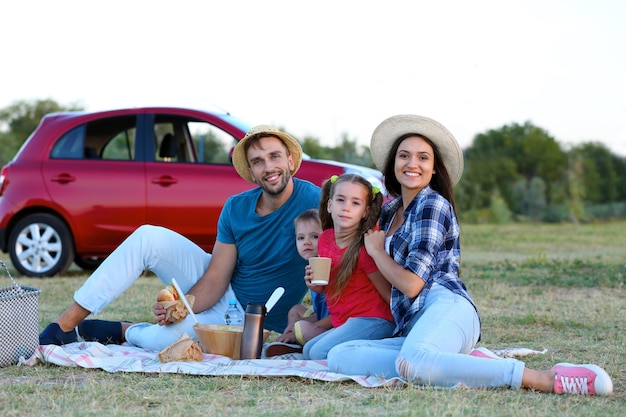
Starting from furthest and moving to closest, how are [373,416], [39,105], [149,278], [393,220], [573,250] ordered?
1. [39,105]
2. [573,250]
3. [149,278]
4. [393,220]
5. [373,416]

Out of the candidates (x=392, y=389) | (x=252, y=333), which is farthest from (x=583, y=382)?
(x=252, y=333)

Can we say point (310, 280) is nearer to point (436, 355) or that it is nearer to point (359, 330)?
point (359, 330)

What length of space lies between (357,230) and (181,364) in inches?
39.8

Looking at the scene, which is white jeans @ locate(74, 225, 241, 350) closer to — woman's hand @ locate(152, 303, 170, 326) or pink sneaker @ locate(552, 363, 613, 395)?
woman's hand @ locate(152, 303, 170, 326)

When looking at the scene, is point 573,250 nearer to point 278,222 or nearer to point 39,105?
point 278,222

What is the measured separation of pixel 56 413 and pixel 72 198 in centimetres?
560

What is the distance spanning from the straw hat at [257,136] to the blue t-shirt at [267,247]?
0.13m

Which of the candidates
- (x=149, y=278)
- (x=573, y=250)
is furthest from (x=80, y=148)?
(x=573, y=250)

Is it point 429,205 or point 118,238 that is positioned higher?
point 429,205

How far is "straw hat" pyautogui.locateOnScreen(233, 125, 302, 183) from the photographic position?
4.65 metres

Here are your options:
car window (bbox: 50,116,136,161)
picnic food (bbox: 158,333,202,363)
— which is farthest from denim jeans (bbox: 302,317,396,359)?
car window (bbox: 50,116,136,161)

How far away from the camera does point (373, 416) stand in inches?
126

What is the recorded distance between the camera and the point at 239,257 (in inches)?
190

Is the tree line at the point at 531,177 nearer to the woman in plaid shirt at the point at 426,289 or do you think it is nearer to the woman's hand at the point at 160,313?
the woman's hand at the point at 160,313
